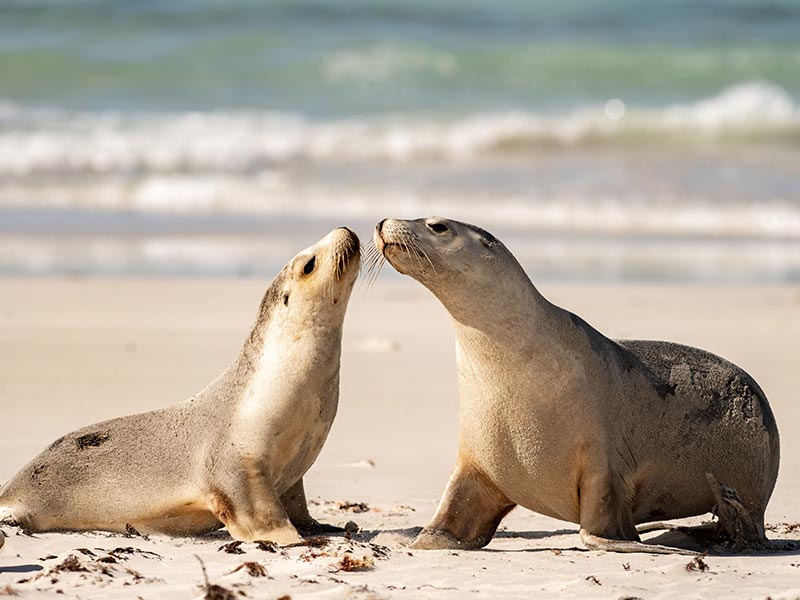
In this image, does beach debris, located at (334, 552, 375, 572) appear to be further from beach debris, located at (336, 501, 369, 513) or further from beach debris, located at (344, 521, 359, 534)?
beach debris, located at (336, 501, 369, 513)

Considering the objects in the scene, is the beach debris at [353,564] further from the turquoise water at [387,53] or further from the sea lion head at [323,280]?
the turquoise water at [387,53]

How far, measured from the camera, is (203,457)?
20.2 ft

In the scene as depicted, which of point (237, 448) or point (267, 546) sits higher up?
point (237, 448)

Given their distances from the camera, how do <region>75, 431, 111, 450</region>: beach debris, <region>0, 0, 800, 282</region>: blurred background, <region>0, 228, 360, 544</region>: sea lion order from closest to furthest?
<region>0, 228, 360, 544</region>: sea lion, <region>75, 431, 111, 450</region>: beach debris, <region>0, 0, 800, 282</region>: blurred background

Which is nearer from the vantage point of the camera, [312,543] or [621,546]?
[621,546]

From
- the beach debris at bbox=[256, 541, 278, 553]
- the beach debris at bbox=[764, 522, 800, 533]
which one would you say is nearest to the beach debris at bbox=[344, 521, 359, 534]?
the beach debris at bbox=[256, 541, 278, 553]

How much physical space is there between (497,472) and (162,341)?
5.09 meters

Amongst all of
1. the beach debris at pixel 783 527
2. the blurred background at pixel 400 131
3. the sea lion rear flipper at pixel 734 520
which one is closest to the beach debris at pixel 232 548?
the sea lion rear flipper at pixel 734 520

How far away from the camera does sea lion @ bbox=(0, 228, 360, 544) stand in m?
6.04

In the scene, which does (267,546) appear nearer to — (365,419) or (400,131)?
(365,419)

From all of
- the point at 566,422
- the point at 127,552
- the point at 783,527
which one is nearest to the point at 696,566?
the point at 566,422

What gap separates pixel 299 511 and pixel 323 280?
102cm

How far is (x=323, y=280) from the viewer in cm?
619

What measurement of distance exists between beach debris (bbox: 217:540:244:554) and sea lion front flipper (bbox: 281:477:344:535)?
21.9 inches
